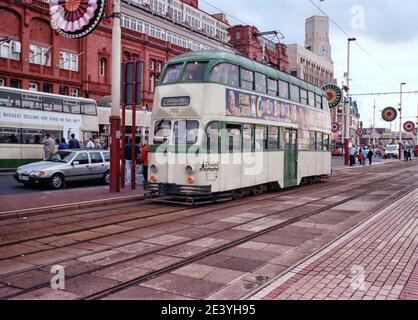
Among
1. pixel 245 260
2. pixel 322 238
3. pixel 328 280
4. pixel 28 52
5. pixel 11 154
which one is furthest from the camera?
pixel 28 52

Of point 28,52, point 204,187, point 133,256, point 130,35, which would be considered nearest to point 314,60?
point 130,35

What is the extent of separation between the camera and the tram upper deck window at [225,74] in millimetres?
12414

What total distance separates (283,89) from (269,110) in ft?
5.45

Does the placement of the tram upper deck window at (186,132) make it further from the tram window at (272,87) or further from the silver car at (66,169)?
the silver car at (66,169)

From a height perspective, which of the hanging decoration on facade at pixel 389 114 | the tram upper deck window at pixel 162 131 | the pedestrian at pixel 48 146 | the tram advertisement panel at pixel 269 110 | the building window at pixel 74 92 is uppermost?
the building window at pixel 74 92

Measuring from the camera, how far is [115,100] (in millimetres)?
14453

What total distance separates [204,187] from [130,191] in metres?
3.74

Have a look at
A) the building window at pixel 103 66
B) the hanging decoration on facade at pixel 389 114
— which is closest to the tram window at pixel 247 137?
the building window at pixel 103 66

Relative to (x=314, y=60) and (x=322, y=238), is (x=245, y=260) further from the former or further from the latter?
(x=314, y=60)

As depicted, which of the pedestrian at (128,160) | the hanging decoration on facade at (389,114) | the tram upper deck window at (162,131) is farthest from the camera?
the hanging decoration on facade at (389,114)

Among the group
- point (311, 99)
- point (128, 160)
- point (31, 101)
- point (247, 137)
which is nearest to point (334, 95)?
point (311, 99)

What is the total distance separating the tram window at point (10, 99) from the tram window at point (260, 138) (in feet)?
42.9

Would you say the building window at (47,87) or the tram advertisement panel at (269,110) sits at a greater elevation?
the building window at (47,87)

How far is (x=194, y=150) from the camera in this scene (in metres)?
12.1
